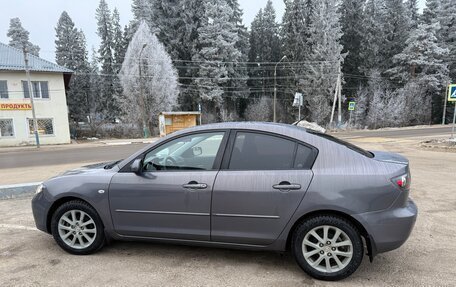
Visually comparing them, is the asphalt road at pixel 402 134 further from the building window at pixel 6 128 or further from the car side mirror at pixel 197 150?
the building window at pixel 6 128

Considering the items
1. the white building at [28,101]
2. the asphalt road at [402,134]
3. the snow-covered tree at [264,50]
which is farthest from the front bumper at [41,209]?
the snow-covered tree at [264,50]

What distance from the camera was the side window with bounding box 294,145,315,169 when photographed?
3182 millimetres

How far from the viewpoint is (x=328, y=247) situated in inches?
122

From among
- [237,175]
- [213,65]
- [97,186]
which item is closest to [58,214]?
[97,186]

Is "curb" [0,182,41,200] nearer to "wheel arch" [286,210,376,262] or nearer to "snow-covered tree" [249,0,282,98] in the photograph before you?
"wheel arch" [286,210,376,262]

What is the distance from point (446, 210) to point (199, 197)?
442cm

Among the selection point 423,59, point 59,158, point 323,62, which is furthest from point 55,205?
point 423,59

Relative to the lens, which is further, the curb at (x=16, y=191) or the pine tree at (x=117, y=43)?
the pine tree at (x=117, y=43)

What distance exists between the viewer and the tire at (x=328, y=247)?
306cm

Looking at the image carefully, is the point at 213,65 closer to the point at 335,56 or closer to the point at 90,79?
the point at 335,56

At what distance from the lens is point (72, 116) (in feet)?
161

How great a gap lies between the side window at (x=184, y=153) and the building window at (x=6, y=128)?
2805cm

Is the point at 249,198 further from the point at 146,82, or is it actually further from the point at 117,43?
the point at 117,43

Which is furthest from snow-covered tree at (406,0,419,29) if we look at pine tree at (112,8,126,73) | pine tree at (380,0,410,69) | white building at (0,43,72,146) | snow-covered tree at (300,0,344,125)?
white building at (0,43,72,146)
